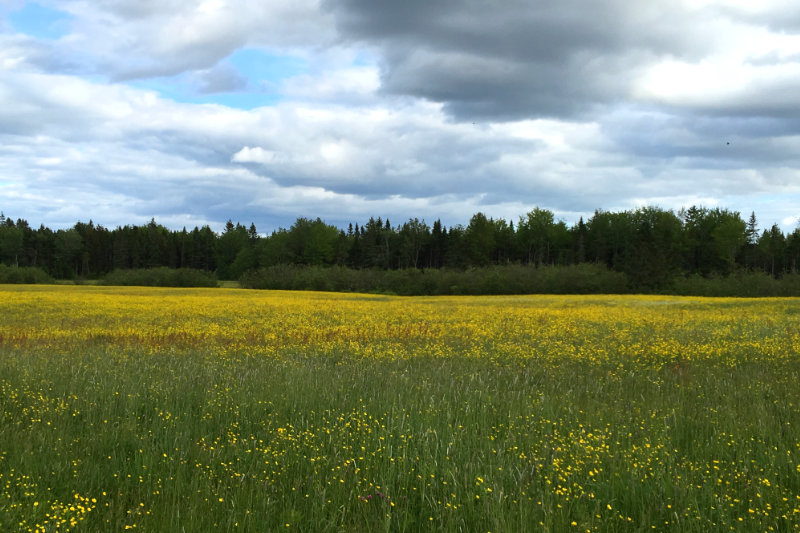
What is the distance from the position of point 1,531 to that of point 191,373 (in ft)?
16.0

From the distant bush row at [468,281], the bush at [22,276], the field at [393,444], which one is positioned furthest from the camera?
the bush at [22,276]

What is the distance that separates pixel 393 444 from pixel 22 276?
293 ft

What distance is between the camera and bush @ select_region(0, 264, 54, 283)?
243 ft

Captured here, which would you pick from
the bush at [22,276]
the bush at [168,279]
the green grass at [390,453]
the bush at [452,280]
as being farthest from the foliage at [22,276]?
the green grass at [390,453]

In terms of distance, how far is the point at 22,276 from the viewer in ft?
245

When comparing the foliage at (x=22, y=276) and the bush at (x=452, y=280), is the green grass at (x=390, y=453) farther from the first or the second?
the foliage at (x=22, y=276)

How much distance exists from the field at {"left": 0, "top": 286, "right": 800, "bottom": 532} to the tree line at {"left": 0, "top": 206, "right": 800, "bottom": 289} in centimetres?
8384

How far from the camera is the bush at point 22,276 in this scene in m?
74.0

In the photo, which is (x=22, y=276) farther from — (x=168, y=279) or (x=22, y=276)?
(x=168, y=279)

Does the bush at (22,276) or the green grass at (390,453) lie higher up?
the bush at (22,276)

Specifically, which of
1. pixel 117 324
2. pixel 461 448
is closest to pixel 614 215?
pixel 117 324

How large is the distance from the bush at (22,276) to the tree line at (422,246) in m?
37.7

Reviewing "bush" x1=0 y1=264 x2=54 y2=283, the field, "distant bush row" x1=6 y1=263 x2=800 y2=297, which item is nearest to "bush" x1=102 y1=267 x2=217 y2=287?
"distant bush row" x1=6 y1=263 x2=800 y2=297

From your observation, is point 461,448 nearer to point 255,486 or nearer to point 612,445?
point 612,445
